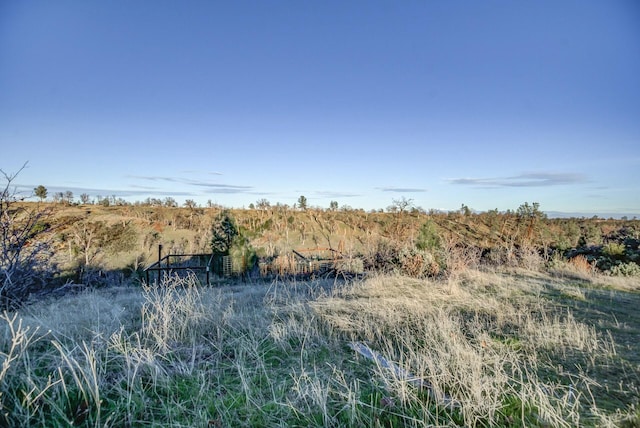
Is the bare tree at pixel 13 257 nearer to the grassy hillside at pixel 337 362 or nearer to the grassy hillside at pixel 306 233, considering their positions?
the grassy hillside at pixel 337 362

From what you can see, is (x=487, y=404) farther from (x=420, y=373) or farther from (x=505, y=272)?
(x=505, y=272)

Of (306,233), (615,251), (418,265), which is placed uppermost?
(615,251)

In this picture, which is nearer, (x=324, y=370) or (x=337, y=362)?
(x=324, y=370)

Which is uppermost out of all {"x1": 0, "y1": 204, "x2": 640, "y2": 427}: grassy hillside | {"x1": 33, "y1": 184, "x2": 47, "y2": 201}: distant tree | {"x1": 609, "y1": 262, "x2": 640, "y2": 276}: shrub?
{"x1": 33, "y1": 184, "x2": 47, "y2": 201}: distant tree

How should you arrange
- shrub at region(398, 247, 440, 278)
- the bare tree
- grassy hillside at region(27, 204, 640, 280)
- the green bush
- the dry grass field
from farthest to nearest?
1. grassy hillside at region(27, 204, 640, 280)
2. the green bush
3. shrub at region(398, 247, 440, 278)
4. the bare tree
5. the dry grass field

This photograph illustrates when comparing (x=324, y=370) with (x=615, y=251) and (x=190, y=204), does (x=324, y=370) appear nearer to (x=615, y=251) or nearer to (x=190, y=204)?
(x=615, y=251)

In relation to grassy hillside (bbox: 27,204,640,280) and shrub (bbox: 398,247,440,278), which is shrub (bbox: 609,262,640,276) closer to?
grassy hillside (bbox: 27,204,640,280)

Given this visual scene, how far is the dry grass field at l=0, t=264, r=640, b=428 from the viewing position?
92.7 inches

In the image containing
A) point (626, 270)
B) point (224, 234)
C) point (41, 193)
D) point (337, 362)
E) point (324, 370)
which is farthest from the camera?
point (41, 193)

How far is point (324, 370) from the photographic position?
3.20m

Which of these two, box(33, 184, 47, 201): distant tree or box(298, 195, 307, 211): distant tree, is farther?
box(298, 195, 307, 211): distant tree

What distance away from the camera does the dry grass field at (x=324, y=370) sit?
2.35 meters

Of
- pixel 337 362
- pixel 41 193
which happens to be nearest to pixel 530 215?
pixel 337 362

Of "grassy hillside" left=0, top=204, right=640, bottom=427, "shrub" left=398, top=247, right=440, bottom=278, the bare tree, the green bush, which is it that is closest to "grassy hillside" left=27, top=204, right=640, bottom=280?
the green bush
